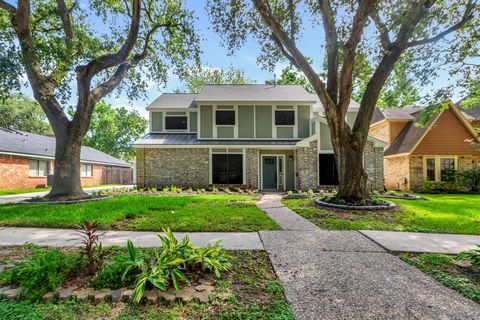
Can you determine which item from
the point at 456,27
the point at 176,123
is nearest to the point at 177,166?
the point at 176,123

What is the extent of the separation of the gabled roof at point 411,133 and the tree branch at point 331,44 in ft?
26.7

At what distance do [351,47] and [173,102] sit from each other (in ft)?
42.1

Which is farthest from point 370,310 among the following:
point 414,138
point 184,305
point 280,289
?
point 414,138

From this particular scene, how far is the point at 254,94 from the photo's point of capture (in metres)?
16.6

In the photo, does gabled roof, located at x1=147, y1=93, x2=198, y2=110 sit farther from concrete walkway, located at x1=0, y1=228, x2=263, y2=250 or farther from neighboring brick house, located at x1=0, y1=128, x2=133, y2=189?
concrete walkway, located at x1=0, y1=228, x2=263, y2=250

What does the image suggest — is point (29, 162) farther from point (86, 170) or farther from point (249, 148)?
point (249, 148)

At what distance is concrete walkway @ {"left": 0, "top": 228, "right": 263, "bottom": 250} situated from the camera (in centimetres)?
439

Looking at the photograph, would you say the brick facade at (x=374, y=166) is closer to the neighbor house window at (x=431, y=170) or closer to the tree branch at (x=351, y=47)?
the neighbor house window at (x=431, y=170)

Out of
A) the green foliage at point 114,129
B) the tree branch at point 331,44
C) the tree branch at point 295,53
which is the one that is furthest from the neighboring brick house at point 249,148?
the green foliage at point 114,129

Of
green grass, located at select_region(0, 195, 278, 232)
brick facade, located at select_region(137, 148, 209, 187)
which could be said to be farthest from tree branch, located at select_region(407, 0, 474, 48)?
brick facade, located at select_region(137, 148, 209, 187)

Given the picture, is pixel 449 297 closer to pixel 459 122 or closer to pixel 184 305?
pixel 184 305

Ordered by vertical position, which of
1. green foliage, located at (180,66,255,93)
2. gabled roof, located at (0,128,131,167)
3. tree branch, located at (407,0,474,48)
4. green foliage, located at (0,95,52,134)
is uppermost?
green foliage, located at (180,66,255,93)

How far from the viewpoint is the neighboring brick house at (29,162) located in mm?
16719

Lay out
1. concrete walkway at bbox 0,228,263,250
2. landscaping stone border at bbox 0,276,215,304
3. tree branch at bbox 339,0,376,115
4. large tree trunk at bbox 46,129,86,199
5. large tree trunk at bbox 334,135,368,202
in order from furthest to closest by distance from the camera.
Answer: large tree trunk at bbox 46,129,86,199 < large tree trunk at bbox 334,135,368,202 < tree branch at bbox 339,0,376,115 < concrete walkway at bbox 0,228,263,250 < landscaping stone border at bbox 0,276,215,304
